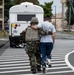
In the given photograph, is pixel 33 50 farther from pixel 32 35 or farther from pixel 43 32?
pixel 43 32

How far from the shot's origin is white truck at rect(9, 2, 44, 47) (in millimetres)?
29922

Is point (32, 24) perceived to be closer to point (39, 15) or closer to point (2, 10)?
point (39, 15)

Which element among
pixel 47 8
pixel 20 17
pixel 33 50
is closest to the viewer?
pixel 33 50

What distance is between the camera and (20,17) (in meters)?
30.5

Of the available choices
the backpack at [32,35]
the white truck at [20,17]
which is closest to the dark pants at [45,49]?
the backpack at [32,35]

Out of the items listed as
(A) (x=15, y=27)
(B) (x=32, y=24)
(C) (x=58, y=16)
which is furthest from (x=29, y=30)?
(C) (x=58, y=16)

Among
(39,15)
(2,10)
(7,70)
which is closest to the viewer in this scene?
(7,70)

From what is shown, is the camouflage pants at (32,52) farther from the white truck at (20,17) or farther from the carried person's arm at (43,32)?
the white truck at (20,17)

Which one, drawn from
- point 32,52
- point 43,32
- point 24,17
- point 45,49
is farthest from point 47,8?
point 32,52

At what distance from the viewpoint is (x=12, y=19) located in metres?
30.4

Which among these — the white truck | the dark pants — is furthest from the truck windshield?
the dark pants

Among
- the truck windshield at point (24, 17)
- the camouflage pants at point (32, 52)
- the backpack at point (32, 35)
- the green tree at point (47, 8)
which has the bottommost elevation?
the camouflage pants at point (32, 52)

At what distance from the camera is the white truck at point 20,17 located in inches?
1178

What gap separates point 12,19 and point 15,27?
2.65 ft
